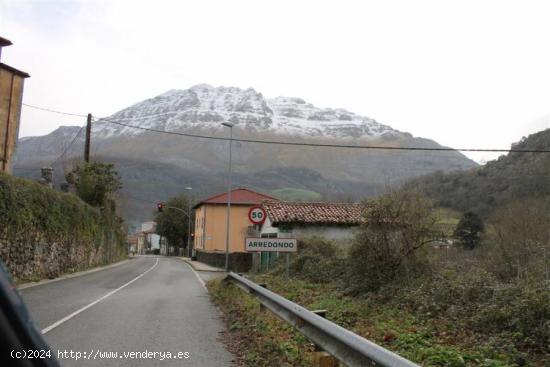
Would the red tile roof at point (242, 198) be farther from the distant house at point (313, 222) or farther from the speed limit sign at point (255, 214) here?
the speed limit sign at point (255, 214)

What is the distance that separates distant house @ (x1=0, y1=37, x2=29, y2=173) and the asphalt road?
15.1 metres

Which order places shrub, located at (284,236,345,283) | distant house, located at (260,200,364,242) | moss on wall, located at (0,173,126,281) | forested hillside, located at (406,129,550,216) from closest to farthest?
1. shrub, located at (284,236,345,283)
2. moss on wall, located at (0,173,126,281)
3. forested hillside, located at (406,129,550,216)
4. distant house, located at (260,200,364,242)

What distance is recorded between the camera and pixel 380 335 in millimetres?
8492

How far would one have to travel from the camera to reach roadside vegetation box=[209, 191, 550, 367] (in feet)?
23.3

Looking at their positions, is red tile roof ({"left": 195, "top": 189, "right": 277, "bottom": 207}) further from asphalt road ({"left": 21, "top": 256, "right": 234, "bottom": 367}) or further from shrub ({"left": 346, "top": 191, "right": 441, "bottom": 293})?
shrub ({"left": 346, "top": 191, "right": 441, "bottom": 293})

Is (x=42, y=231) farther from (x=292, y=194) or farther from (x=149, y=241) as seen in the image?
(x=149, y=241)

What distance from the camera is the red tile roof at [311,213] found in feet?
108

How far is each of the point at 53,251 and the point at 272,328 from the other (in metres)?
19.3

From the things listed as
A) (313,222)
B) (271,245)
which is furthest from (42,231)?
(313,222)

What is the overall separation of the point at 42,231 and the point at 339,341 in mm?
21550

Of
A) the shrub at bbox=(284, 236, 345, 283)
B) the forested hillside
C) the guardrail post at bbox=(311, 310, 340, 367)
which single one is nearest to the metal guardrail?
the guardrail post at bbox=(311, 310, 340, 367)

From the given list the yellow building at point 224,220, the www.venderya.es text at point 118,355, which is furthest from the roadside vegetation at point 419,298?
the yellow building at point 224,220

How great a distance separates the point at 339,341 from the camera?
5242mm

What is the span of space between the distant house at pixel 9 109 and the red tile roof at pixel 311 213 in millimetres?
15081
